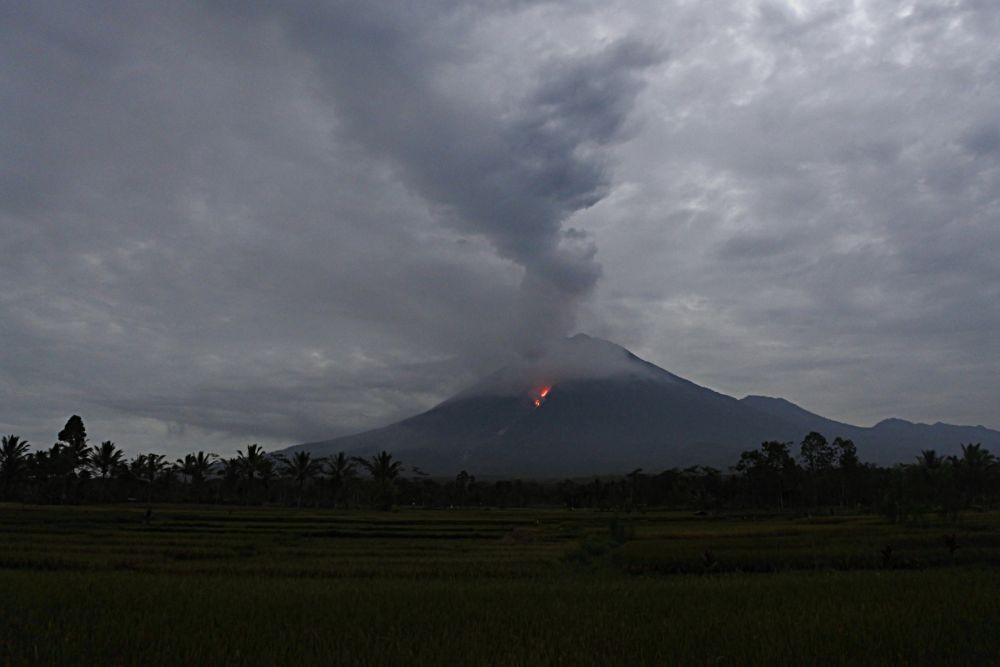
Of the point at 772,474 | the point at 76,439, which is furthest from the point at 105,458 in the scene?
the point at 772,474

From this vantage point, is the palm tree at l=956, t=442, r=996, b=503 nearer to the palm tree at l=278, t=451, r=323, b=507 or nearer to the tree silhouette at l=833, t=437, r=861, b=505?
the tree silhouette at l=833, t=437, r=861, b=505

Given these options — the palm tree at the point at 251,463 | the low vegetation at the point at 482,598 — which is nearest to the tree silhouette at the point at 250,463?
the palm tree at the point at 251,463

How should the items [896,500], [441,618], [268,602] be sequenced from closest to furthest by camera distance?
[441,618]
[268,602]
[896,500]

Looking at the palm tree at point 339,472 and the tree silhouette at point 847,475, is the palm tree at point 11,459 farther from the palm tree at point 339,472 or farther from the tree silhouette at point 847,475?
the tree silhouette at point 847,475

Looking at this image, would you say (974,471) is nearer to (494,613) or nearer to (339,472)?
(339,472)

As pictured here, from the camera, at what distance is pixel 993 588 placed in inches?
535

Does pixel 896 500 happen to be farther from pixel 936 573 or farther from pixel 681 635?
pixel 681 635

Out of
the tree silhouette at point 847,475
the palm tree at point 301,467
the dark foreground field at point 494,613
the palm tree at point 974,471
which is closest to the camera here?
the dark foreground field at point 494,613

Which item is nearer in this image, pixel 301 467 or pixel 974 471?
pixel 974 471

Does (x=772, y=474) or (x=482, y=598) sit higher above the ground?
(x=772, y=474)

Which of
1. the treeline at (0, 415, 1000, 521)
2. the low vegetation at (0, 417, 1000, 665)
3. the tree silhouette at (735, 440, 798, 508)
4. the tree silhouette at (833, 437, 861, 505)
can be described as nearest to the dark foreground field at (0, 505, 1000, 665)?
the low vegetation at (0, 417, 1000, 665)

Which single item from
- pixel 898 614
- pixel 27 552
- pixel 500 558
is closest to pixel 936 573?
pixel 898 614

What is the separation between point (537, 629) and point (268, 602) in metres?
5.62

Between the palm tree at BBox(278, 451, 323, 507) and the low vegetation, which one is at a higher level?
the palm tree at BBox(278, 451, 323, 507)
